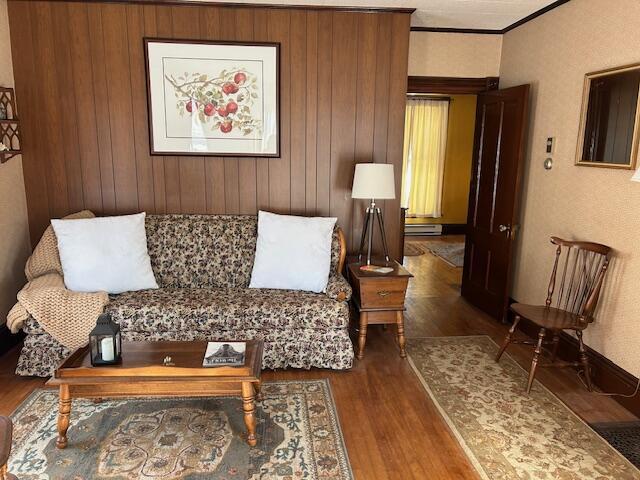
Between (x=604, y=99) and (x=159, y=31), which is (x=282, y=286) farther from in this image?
(x=604, y=99)

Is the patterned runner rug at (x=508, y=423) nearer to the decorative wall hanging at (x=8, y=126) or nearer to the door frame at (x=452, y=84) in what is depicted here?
the door frame at (x=452, y=84)

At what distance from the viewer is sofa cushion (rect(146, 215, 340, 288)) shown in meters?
3.52

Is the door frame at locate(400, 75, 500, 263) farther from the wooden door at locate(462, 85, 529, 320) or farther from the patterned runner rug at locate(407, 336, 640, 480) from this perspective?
the patterned runner rug at locate(407, 336, 640, 480)

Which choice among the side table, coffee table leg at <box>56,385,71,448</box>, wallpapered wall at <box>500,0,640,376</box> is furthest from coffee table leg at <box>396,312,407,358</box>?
coffee table leg at <box>56,385,71,448</box>

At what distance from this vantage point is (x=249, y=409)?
91.1 inches

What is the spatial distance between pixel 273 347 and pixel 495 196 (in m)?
2.39

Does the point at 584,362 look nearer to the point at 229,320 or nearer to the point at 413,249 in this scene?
the point at 229,320

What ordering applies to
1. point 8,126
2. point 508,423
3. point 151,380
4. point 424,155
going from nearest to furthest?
point 151,380 → point 508,423 → point 8,126 → point 424,155

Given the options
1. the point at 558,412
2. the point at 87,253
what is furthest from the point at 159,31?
the point at 558,412

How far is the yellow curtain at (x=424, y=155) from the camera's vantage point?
25.4ft

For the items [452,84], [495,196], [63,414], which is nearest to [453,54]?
[452,84]

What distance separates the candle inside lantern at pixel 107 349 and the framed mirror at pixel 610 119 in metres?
3.03

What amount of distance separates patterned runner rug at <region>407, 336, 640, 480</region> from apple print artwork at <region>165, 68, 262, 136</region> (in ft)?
7.22

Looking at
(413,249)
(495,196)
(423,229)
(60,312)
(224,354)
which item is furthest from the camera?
(423,229)
